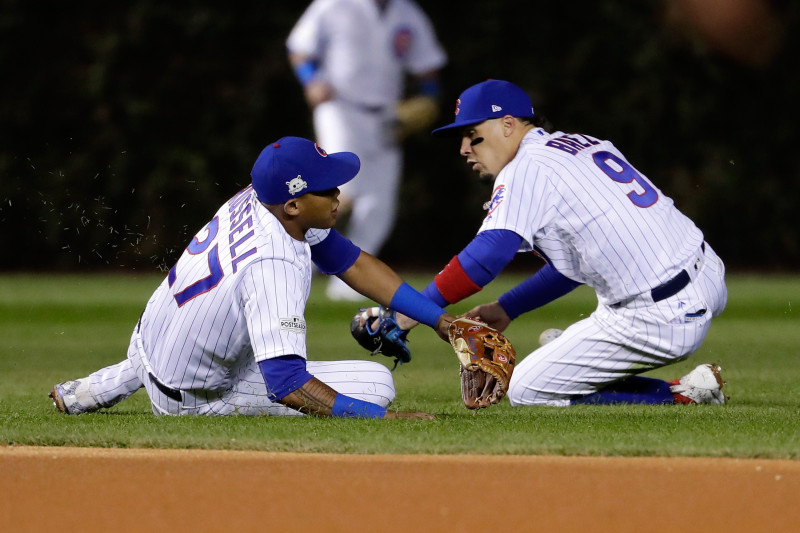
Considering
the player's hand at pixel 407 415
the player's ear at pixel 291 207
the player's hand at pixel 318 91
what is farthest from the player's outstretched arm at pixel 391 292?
the player's hand at pixel 318 91

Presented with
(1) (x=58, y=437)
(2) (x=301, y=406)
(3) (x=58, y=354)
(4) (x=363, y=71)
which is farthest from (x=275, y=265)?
(4) (x=363, y=71)

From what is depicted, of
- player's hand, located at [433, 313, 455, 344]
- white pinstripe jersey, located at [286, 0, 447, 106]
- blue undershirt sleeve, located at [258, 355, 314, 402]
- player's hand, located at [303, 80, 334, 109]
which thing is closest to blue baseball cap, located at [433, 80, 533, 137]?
player's hand, located at [433, 313, 455, 344]

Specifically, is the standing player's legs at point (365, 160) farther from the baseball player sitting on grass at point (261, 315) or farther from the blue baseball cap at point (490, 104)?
the baseball player sitting on grass at point (261, 315)

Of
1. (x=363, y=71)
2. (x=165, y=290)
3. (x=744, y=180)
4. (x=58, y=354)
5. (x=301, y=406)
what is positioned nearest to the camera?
(x=301, y=406)

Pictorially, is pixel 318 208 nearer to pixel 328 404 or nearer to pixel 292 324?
pixel 292 324

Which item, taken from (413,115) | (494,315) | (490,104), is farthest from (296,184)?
(413,115)

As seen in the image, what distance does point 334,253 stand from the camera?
17.1ft

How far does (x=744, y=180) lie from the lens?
15711 millimetres

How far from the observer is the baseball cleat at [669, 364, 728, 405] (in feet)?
18.5

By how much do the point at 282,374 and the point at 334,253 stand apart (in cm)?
84

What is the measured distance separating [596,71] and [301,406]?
12.1 metres

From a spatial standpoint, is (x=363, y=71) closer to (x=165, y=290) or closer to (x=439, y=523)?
(x=165, y=290)

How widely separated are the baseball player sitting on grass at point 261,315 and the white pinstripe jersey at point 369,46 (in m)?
7.29

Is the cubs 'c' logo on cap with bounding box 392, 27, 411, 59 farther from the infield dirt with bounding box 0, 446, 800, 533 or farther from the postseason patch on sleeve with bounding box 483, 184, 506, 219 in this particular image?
the infield dirt with bounding box 0, 446, 800, 533
